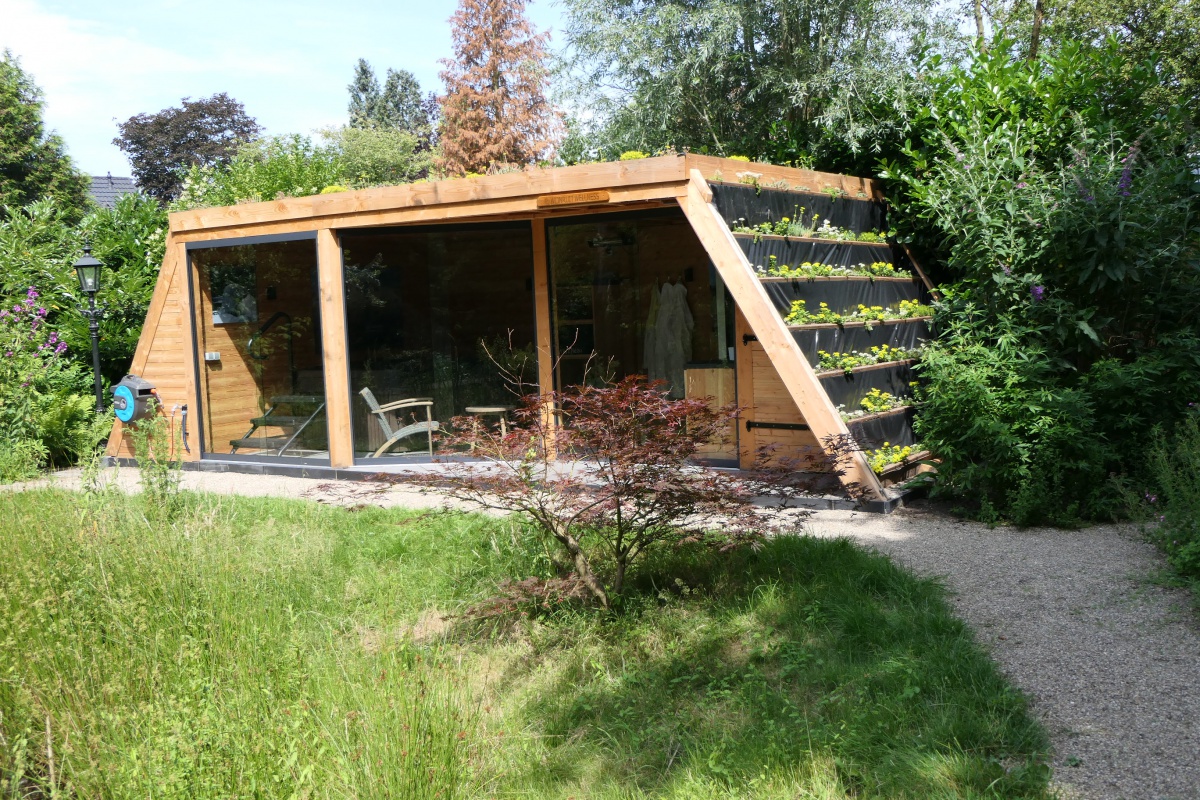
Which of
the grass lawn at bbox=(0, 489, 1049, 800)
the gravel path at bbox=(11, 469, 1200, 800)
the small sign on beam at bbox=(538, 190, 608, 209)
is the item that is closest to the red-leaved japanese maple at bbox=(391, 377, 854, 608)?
the grass lawn at bbox=(0, 489, 1049, 800)

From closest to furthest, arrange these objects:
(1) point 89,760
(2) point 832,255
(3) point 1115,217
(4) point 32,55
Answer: (1) point 89,760 < (3) point 1115,217 < (2) point 832,255 < (4) point 32,55

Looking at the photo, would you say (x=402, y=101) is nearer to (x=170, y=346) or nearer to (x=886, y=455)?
(x=170, y=346)

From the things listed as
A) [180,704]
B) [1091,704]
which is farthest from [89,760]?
[1091,704]

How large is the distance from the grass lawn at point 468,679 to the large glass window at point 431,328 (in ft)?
12.8

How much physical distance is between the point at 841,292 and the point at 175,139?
122ft

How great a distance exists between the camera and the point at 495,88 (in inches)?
1280

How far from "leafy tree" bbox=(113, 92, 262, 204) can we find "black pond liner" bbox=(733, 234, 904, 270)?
34.7 m

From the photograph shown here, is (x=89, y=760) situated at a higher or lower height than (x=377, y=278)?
lower

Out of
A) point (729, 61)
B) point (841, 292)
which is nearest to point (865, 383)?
point (841, 292)

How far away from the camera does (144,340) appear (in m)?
10.5

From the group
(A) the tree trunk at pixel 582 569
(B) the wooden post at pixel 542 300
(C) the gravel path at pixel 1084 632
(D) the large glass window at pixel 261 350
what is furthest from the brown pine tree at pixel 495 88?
(A) the tree trunk at pixel 582 569

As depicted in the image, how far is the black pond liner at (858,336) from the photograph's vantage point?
7.28 metres

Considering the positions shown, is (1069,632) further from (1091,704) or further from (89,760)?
(89,760)

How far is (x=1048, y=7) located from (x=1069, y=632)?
17936mm
